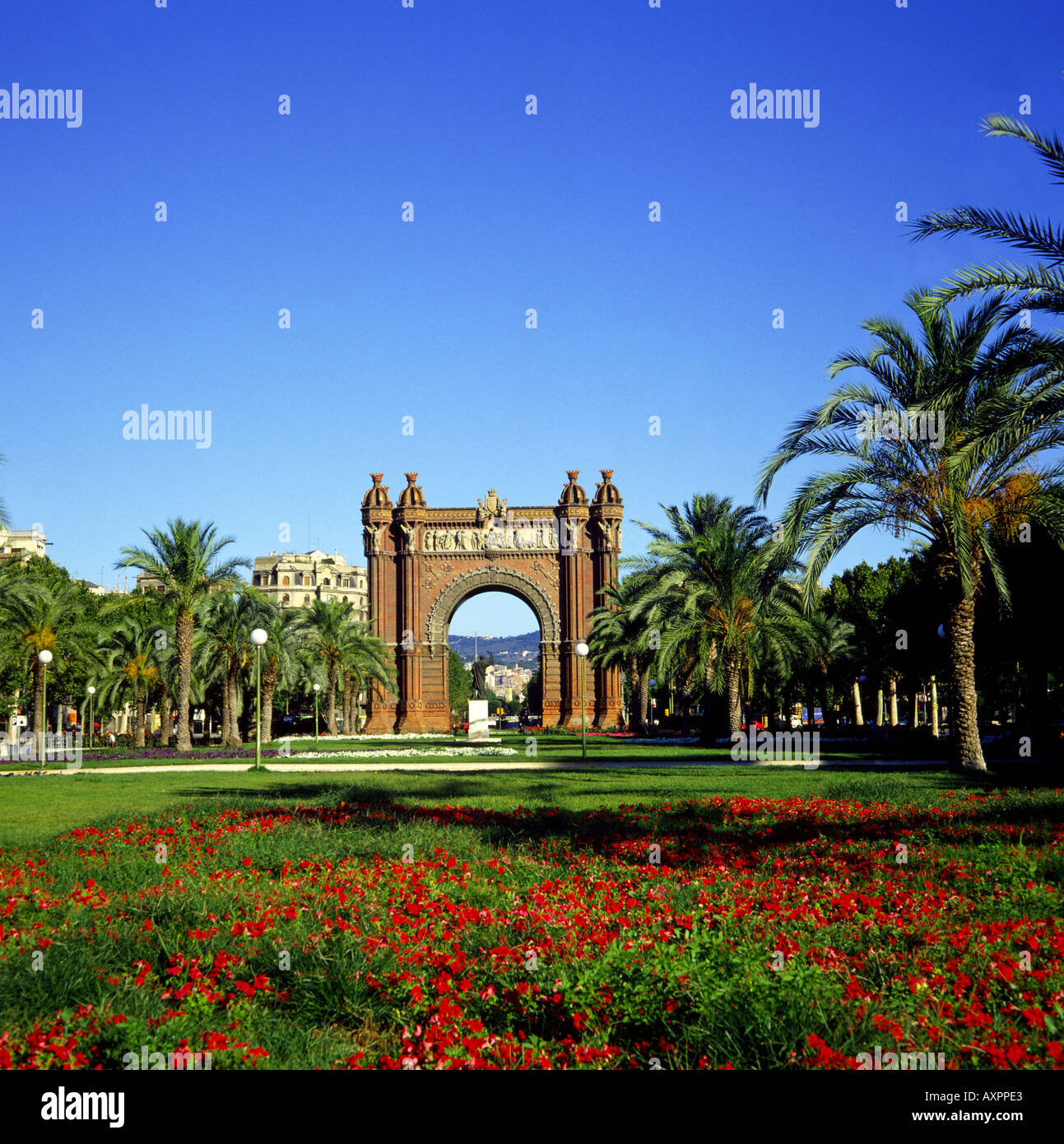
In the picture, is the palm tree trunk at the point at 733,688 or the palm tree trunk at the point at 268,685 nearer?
the palm tree trunk at the point at 733,688

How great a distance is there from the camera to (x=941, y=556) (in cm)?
1767

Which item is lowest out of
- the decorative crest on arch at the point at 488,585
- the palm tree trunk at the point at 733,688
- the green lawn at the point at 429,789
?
the green lawn at the point at 429,789

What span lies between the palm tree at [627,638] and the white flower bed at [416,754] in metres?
6.17

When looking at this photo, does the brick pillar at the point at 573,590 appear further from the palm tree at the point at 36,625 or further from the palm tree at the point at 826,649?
the palm tree at the point at 36,625

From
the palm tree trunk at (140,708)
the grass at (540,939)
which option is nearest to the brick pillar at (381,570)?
the palm tree trunk at (140,708)

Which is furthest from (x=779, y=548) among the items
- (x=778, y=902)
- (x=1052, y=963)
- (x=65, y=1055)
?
(x=65, y=1055)

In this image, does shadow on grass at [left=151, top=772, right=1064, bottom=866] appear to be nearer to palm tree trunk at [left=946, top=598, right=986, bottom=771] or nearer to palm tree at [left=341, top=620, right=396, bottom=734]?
palm tree trunk at [left=946, top=598, right=986, bottom=771]

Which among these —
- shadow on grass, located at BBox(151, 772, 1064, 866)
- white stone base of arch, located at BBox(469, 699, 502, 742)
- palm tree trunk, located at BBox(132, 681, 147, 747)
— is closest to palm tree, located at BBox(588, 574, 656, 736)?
white stone base of arch, located at BBox(469, 699, 502, 742)

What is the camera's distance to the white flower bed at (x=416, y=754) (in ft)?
99.2

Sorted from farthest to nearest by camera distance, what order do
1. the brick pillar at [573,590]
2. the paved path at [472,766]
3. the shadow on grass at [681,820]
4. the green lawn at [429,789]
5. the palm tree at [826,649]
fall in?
the brick pillar at [573,590] < the palm tree at [826,649] < the paved path at [472,766] < the green lawn at [429,789] < the shadow on grass at [681,820]

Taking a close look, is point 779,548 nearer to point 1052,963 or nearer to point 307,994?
point 1052,963

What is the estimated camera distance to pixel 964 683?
58.2ft

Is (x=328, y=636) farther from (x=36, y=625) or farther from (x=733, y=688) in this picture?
(x=733, y=688)

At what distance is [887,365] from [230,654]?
1171 inches
